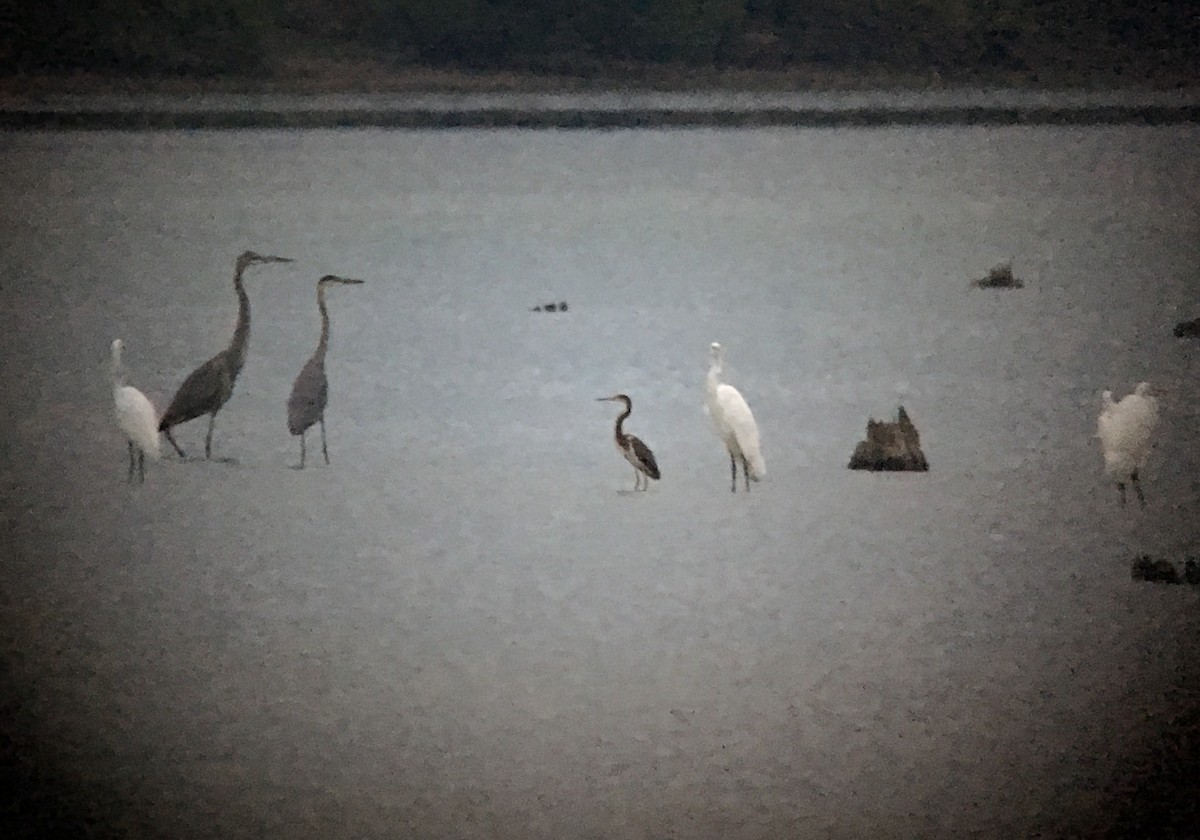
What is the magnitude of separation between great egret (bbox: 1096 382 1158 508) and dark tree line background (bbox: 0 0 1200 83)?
0.43 m

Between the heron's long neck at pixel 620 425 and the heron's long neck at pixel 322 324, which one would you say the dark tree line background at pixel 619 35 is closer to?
the heron's long neck at pixel 322 324

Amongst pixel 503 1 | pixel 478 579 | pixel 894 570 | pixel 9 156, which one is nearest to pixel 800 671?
pixel 894 570

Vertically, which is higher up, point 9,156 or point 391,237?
point 9,156

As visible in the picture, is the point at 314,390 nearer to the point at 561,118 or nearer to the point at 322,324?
the point at 322,324

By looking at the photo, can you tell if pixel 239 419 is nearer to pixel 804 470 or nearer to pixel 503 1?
pixel 503 1

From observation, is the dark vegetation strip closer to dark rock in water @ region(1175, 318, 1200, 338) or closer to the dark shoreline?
the dark shoreline

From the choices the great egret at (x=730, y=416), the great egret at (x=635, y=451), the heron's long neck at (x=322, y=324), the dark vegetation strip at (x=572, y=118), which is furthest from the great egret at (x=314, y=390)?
the great egret at (x=730, y=416)

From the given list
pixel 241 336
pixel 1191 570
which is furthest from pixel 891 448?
pixel 241 336

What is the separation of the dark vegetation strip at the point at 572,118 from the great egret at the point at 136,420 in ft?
1.16

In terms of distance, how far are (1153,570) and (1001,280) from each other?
45 centimetres

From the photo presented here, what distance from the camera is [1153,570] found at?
1.28 meters

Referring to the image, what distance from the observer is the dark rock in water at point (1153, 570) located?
127 centimetres

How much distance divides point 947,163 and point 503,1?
2.09ft

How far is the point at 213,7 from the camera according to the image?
3.94ft
